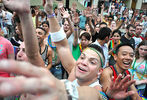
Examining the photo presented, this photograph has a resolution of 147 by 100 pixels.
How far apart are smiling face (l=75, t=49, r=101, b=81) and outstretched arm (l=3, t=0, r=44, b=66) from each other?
45 centimetres

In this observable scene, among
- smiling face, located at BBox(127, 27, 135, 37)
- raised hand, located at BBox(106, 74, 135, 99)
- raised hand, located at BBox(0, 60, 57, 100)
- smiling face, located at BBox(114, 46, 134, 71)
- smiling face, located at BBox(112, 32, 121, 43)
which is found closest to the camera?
raised hand, located at BBox(0, 60, 57, 100)

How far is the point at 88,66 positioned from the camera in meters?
1.47

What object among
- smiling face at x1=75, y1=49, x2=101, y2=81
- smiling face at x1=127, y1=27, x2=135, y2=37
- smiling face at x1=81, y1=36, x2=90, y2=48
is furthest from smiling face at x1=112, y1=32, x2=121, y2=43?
smiling face at x1=75, y1=49, x2=101, y2=81

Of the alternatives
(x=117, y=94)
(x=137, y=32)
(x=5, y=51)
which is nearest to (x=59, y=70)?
(x=5, y=51)

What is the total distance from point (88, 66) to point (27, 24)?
29.2 inches

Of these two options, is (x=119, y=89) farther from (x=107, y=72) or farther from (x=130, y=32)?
(x=130, y=32)

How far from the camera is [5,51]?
206 cm

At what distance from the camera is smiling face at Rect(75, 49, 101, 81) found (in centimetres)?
144

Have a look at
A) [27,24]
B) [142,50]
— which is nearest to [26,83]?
[27,24]

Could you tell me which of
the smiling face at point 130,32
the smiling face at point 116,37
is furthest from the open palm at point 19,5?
the smiling face at point 130,32

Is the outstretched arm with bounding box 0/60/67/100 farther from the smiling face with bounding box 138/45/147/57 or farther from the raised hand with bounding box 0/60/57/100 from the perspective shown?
the smiling face with bounding box 138/45/147/57

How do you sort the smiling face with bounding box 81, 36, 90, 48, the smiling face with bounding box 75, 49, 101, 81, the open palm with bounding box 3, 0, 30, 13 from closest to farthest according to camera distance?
the open palm with bounding box 3, 0, 30, 13 → the smiling face with bounding box 75, 49, 101, 81 → the smiling face with bounding box 81, 36, 90, 48

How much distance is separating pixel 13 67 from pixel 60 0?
2.87 meters

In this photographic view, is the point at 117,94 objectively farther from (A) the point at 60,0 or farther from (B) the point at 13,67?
(A) the point at 60,0
